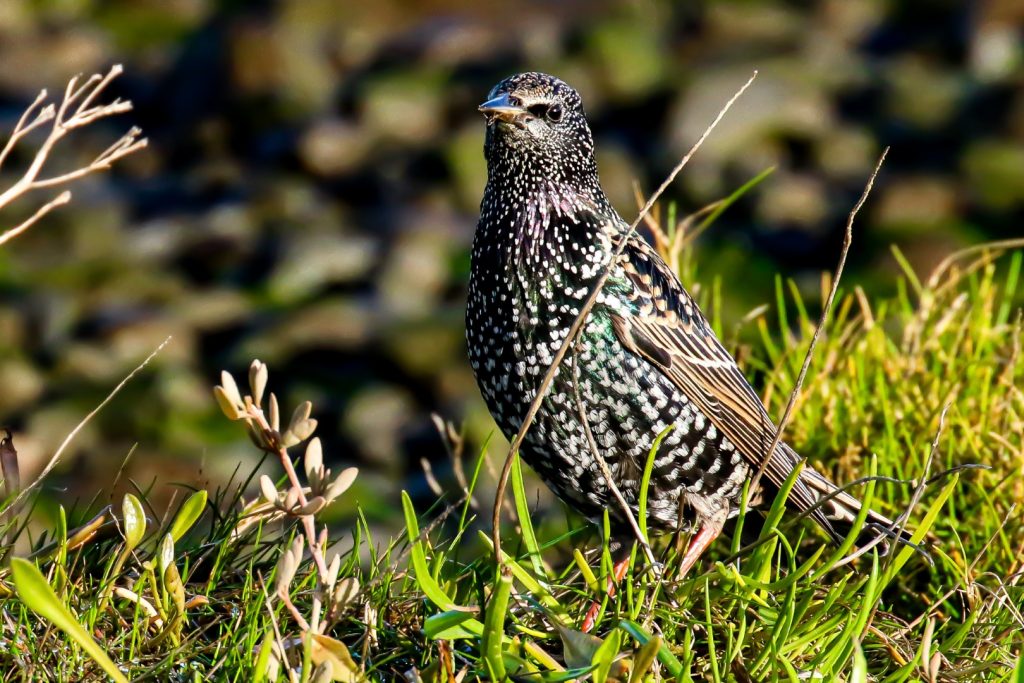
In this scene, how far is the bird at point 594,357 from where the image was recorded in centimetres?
388

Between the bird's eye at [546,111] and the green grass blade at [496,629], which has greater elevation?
the bird's eye at [546,111]

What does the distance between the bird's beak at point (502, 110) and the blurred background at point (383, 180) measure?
4692 mm

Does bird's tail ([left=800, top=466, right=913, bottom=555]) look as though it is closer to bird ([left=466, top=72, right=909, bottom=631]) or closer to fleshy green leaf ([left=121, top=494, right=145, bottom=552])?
bird ([left=466, top=72, right=909, bottom=631])

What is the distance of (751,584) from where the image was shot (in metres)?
3.14

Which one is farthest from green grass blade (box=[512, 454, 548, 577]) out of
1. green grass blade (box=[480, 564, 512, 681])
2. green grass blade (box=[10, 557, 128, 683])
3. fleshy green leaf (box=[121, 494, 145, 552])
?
green grass blade (box=[10, 557, 128, 683])

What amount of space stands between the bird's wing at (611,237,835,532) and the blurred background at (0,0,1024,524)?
447cm

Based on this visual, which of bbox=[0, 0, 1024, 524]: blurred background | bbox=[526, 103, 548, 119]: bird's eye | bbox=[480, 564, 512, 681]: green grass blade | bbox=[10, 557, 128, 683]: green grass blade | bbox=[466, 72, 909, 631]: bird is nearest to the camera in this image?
bbox=[10, 557, 128, 683]: green grass blade

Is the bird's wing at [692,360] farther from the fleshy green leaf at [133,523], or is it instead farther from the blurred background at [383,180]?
the blurred background at [383,180]

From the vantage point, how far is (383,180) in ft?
40.1

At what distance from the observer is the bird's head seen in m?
4.14

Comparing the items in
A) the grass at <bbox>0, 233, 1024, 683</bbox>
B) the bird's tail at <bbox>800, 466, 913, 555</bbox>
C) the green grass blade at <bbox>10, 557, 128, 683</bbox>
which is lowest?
the bird's tail at <bbox>800, 466, 913, 555</bbox>

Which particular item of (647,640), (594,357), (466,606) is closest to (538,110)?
(594,357)

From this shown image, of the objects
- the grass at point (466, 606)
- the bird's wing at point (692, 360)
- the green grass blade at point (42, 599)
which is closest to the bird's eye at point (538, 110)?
the bird's wing at point (692, 360)

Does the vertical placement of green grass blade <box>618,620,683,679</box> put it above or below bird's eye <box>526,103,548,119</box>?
below
